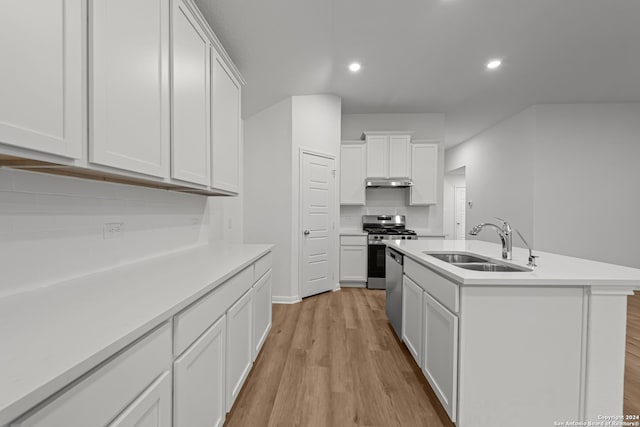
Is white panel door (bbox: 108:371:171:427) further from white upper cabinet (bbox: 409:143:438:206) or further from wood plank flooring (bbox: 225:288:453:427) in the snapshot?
white upper cabinet (bbox: 409:143:438:206)

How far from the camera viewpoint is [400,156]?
4391mm

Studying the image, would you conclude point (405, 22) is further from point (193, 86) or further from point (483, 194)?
point (483, 194)

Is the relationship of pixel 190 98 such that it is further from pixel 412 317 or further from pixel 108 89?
pixel 412 317

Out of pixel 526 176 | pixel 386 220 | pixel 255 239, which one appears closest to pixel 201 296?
pixel 255 239

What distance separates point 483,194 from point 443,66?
3.78 meters

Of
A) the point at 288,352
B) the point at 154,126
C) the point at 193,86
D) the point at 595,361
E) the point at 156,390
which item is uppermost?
the point at 193,86

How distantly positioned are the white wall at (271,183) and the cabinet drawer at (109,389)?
2684 mm

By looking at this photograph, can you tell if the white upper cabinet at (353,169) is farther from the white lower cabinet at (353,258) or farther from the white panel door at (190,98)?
the white panel door at (190,98)

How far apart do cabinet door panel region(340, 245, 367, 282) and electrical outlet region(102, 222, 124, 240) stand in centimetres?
318

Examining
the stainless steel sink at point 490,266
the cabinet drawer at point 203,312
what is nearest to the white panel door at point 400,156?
the stainless steel sink at point 490,266

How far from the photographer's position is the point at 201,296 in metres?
1.07

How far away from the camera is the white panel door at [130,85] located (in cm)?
95

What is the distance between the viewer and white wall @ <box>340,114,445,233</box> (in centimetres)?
469

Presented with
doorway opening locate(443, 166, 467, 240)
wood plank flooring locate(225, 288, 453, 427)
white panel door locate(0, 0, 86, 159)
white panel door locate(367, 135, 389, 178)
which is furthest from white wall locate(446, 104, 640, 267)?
white panel door locate(0, 0, 86, 159)
